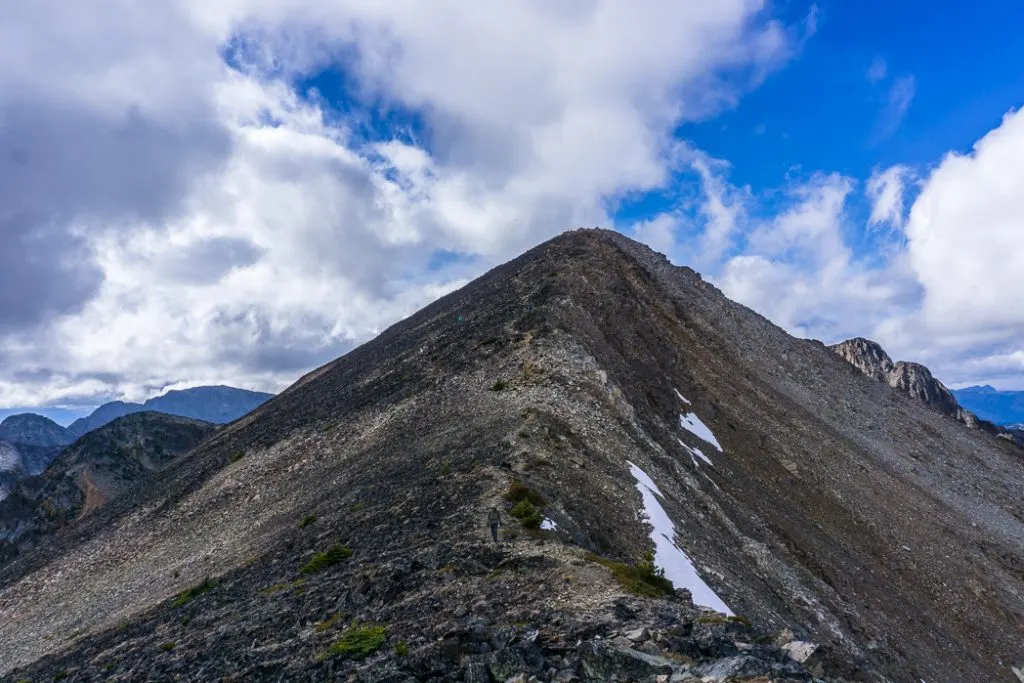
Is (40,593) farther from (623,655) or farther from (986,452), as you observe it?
(986,452)

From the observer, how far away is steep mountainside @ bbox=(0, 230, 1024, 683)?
1588 cm

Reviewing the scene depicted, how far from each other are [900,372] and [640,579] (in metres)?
144

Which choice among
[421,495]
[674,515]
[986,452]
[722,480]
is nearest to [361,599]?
[421,495]

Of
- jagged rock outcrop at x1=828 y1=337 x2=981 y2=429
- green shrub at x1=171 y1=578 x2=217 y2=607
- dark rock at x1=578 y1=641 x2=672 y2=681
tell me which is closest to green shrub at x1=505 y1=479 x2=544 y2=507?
dark rock at x1=578 y1=641 x2=672 y2=681

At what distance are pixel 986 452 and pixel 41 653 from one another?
82.6 meters

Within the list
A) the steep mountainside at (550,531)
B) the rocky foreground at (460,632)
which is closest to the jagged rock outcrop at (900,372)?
the steep mountainside at (550,531)

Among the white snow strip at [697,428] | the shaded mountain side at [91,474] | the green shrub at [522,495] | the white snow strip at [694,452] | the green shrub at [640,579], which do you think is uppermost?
the shaded mountain side at [91,474]

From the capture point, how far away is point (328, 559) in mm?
22719

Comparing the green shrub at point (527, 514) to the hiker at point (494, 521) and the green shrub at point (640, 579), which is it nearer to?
the hiker at point (494, 521)

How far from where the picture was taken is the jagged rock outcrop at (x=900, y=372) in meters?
136

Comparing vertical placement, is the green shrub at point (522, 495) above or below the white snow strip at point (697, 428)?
below

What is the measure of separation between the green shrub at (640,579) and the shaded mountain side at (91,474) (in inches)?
2648

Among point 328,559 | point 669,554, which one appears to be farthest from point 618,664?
point 328,559

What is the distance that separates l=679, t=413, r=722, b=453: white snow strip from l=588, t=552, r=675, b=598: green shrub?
24.3 m
